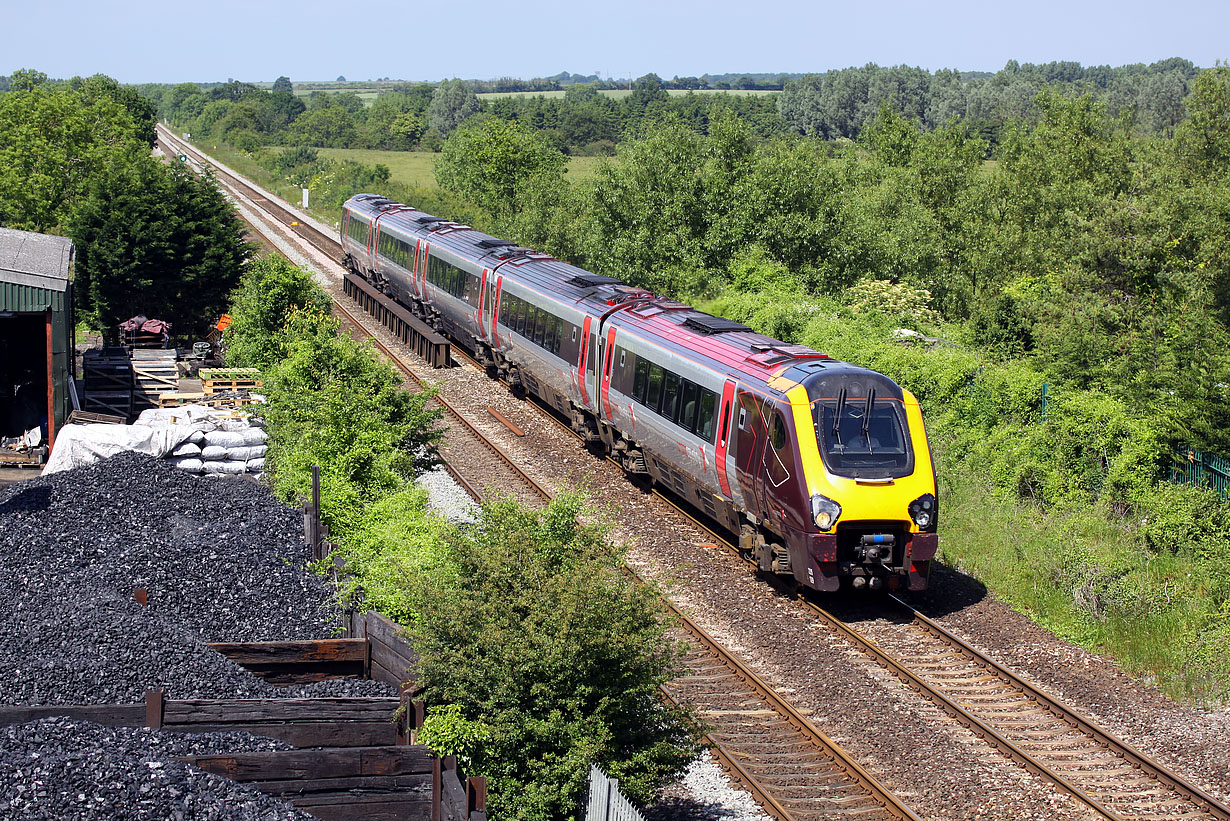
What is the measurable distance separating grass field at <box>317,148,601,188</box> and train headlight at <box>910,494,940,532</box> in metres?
80.6

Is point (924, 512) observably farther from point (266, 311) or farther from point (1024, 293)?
point (1024, 293)

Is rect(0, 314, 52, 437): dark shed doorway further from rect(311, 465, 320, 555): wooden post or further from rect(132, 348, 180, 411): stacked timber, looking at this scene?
Answer: rect(311, 465, 320, 555): wooden post

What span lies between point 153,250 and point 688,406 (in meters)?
19.0

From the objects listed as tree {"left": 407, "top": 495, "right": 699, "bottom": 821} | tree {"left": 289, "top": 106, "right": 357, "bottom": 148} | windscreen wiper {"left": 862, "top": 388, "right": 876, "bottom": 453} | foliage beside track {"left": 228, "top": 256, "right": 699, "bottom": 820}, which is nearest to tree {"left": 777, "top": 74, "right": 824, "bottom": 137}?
tree {"left": 289, "top": 106, "right": 357, "bottom": 148}

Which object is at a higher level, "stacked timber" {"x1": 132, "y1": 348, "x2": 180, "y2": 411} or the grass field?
the grass field

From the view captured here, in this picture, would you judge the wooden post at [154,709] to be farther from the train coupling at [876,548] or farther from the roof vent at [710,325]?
the roof vent at [710,325]

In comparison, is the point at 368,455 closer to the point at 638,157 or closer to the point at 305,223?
the point at 638,157

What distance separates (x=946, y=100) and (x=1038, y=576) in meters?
127

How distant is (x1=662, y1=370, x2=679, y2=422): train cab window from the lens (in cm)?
1822

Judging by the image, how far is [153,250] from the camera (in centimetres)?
3048

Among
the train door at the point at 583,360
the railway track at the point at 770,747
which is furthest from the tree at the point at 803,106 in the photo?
the railway track at the point at 770,747

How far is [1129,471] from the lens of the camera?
19328 mm

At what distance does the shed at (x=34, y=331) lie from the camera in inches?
816

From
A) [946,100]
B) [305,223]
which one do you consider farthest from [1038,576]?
[946,100]
